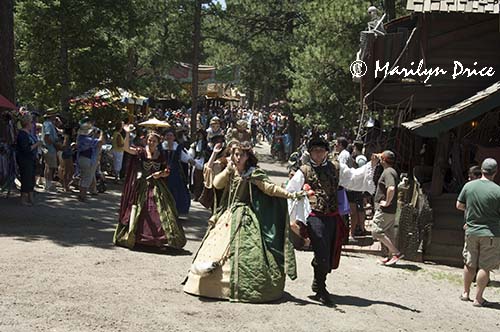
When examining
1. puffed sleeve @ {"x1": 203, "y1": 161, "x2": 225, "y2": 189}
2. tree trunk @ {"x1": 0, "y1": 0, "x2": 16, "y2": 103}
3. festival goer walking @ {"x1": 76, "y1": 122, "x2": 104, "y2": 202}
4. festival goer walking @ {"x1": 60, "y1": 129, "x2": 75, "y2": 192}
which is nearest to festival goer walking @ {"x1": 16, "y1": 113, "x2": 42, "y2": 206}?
festival goer walking @ {"x1": 76, "y1": 122, "x2": 104, "y2": 202}

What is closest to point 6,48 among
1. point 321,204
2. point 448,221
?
point 448,221

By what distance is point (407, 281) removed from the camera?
32.7 ft

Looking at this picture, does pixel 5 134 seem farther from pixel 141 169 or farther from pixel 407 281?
pixel 407 281

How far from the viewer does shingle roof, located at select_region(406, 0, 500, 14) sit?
1248cm

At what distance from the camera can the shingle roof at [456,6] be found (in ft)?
40.9

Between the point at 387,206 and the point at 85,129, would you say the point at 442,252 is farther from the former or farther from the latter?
the point at 85,129

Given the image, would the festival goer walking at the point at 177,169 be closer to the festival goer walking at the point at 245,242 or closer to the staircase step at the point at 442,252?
the festival goer walking at the point at 245,242

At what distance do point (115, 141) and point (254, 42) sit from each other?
40.6 ft

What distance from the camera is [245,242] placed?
7488mm

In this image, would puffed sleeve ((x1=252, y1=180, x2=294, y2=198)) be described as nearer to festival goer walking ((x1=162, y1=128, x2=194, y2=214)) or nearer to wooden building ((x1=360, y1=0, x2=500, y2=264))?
festival goer walking ((x1=162, y1=128, x2=194, y2=214))

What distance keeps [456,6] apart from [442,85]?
139 centimetres

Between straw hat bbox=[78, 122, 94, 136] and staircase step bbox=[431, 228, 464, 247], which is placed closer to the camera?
staircase step bbox=[431, 228, 464, 247]

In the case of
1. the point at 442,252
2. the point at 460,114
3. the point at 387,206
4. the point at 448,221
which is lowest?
the point at 442,252

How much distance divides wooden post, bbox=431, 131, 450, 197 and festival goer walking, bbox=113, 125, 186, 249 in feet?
14.7
